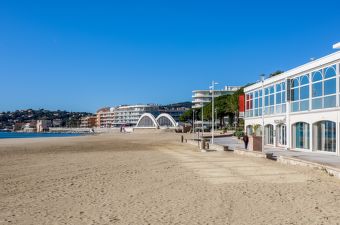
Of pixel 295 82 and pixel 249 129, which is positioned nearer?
pixel 295 82

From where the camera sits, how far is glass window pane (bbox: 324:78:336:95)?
27225mm

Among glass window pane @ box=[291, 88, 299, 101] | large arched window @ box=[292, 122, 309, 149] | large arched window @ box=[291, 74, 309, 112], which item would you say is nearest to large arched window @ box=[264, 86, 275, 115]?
glass window pane @ box=[291, 88, 299, 101]

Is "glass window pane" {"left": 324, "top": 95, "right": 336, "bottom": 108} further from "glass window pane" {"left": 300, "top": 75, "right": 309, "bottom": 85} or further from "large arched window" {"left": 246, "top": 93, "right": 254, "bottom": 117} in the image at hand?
"large arched window" {"left": 246, "top": 93, "right": 254, "bottom": 117}

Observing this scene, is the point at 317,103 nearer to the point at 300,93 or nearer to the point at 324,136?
the point at 324,136

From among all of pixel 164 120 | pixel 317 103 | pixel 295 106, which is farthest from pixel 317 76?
pixel 164 120

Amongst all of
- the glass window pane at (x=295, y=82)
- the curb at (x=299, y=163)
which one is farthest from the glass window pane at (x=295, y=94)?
the curb at (x=299, y=163)

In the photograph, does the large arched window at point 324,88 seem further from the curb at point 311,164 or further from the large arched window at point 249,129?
the large arched window at point 249,129

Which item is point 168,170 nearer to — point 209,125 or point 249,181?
point 249,181

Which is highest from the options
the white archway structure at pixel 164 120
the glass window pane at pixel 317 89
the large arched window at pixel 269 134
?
the glass window pane at pixel 317 89

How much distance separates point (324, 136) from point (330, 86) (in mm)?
3656

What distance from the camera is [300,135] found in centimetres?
3281

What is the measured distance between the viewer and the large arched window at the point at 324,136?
2741 centimetres

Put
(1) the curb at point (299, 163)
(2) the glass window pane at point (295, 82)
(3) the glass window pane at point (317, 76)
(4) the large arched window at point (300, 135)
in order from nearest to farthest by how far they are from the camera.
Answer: (1) the curb at point (299, 163), (3) the glass window pane at point (317, 76), (4) the large arched window at point (300, 135), (2) the glass window pane at point (295, 82)

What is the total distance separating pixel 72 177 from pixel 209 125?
4725 inches
